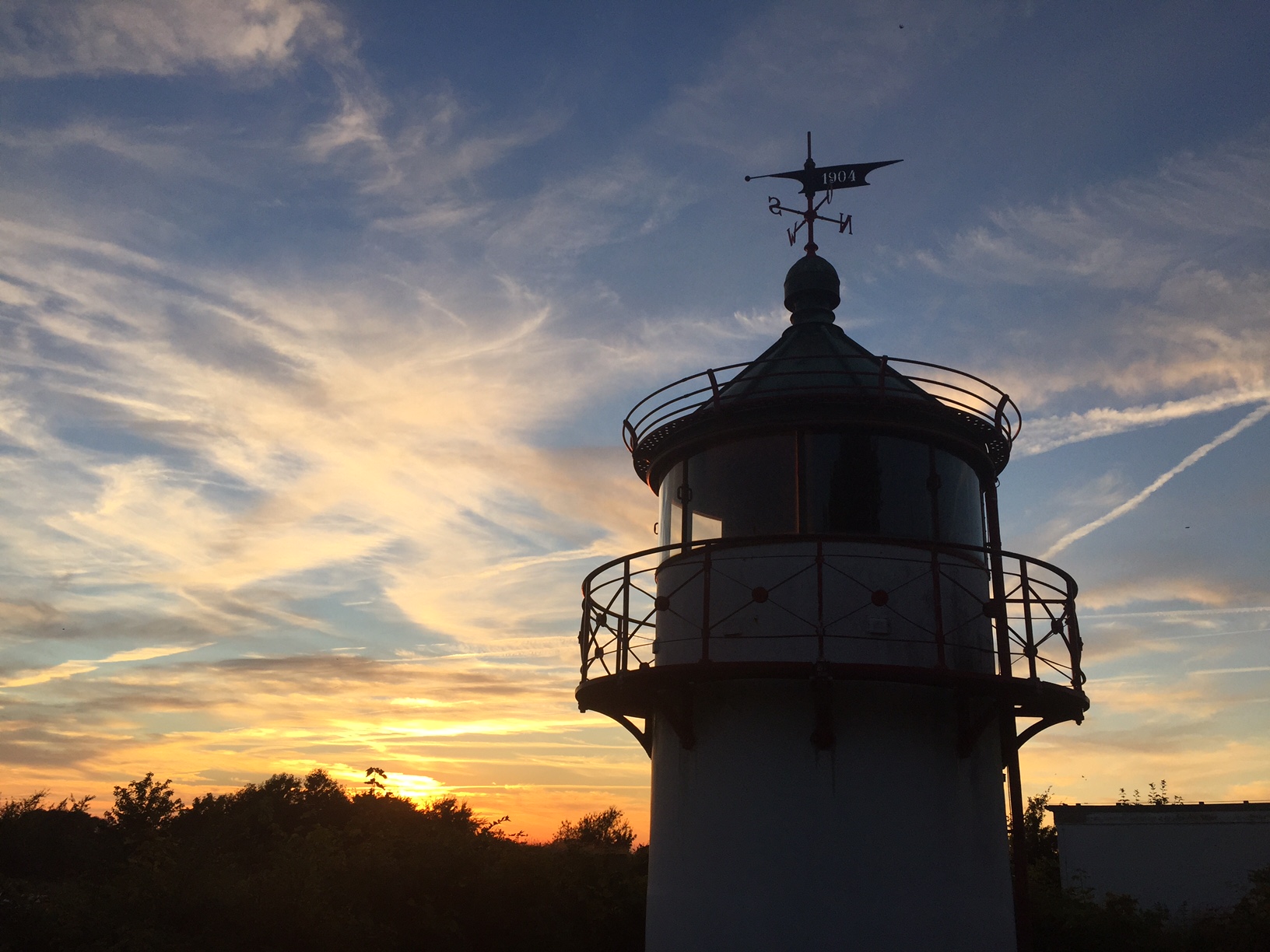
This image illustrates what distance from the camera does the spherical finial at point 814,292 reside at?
44.8 feet

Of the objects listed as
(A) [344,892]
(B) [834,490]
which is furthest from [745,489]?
(A) [344,892]

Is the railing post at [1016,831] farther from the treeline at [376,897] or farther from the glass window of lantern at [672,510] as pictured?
the treeline at [376,897]

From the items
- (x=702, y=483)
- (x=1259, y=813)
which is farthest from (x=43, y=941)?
(x=1259, y=813)

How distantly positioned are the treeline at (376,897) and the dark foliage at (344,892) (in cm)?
3

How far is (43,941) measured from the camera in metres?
14.5

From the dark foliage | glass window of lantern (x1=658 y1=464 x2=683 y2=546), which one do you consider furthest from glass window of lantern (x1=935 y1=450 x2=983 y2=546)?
the dark foliage

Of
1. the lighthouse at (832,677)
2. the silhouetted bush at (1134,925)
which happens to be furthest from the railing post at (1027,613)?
the silhouetted bush at (1134,925)

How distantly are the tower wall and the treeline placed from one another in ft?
23.8

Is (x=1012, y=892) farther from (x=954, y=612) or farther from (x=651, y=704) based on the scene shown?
(x=651, y=704)

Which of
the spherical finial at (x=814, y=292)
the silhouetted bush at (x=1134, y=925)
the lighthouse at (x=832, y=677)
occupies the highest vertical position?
the spherical finial at (x=814, y=292)

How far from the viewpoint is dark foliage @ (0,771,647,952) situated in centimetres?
1488

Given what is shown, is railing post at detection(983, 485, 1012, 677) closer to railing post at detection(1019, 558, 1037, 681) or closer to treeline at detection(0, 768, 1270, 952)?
railing post at detection(1019, 558, 1037, 681)

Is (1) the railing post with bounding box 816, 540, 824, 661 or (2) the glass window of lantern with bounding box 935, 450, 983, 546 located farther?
(2) the glass window of lantern with bounding box 935, 450, 983, 546

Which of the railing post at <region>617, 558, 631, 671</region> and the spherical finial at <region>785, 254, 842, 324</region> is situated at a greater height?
the spherical finial at <region>785, 254, 842, 324</region>
